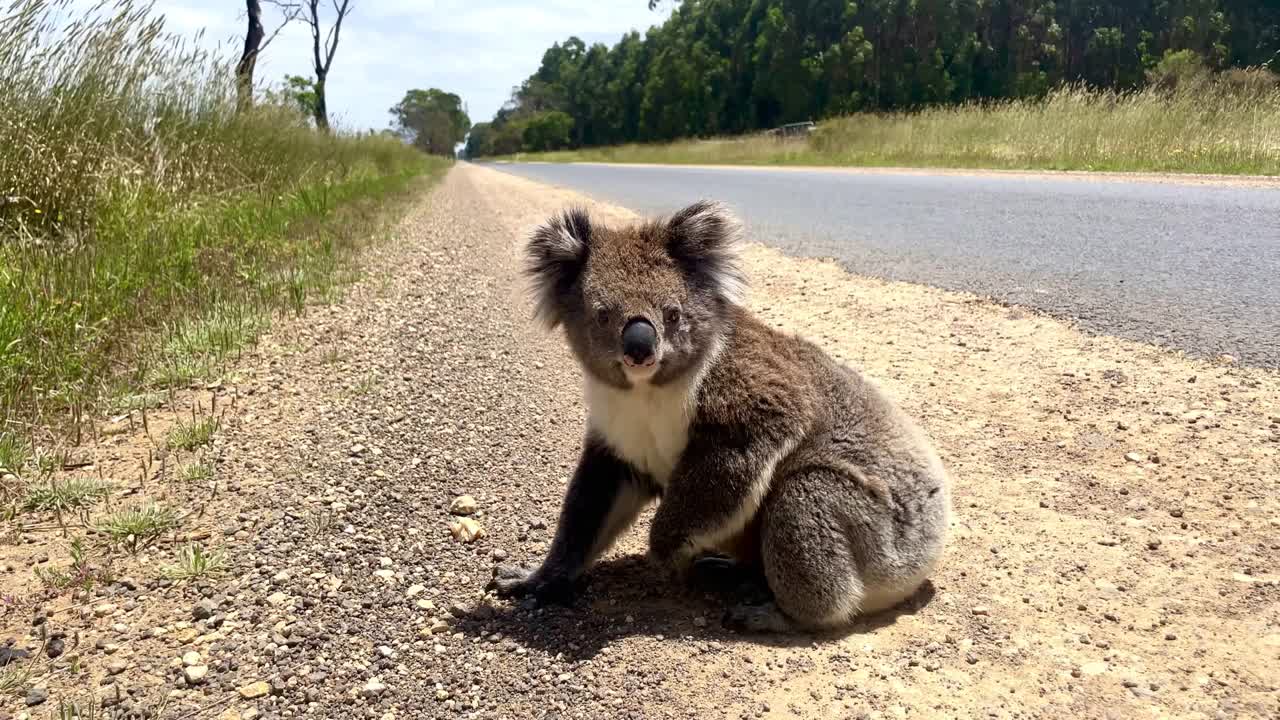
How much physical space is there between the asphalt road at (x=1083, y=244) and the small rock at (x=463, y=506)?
13.1ft

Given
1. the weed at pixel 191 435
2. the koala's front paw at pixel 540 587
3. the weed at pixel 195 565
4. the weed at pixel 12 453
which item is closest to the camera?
the weed at pixel 195 565

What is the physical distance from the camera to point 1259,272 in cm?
591

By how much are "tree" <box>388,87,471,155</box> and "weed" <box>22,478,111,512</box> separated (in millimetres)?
83374

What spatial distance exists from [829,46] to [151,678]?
177 ft

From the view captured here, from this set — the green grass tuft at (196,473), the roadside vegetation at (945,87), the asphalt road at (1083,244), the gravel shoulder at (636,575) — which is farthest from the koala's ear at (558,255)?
the roadside vegetation at (945,87)

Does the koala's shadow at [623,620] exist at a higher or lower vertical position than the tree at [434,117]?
lower

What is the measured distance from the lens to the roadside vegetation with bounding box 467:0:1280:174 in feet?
48.5

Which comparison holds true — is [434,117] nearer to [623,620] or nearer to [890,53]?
[890,53]

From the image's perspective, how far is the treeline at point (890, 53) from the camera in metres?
Answer: 33.6

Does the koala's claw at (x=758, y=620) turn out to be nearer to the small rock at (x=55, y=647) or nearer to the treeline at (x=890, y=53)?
the small rock at (x=55, y=647)

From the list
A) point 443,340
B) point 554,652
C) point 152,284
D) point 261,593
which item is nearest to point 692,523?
point 554,652

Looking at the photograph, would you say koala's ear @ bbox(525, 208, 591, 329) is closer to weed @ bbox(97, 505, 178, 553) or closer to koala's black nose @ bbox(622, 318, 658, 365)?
koala's black nose @ bbox(622, 318, 658, 365)

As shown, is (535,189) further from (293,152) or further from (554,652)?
(554,652)

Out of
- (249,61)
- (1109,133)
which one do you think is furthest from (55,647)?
(1109,133)
